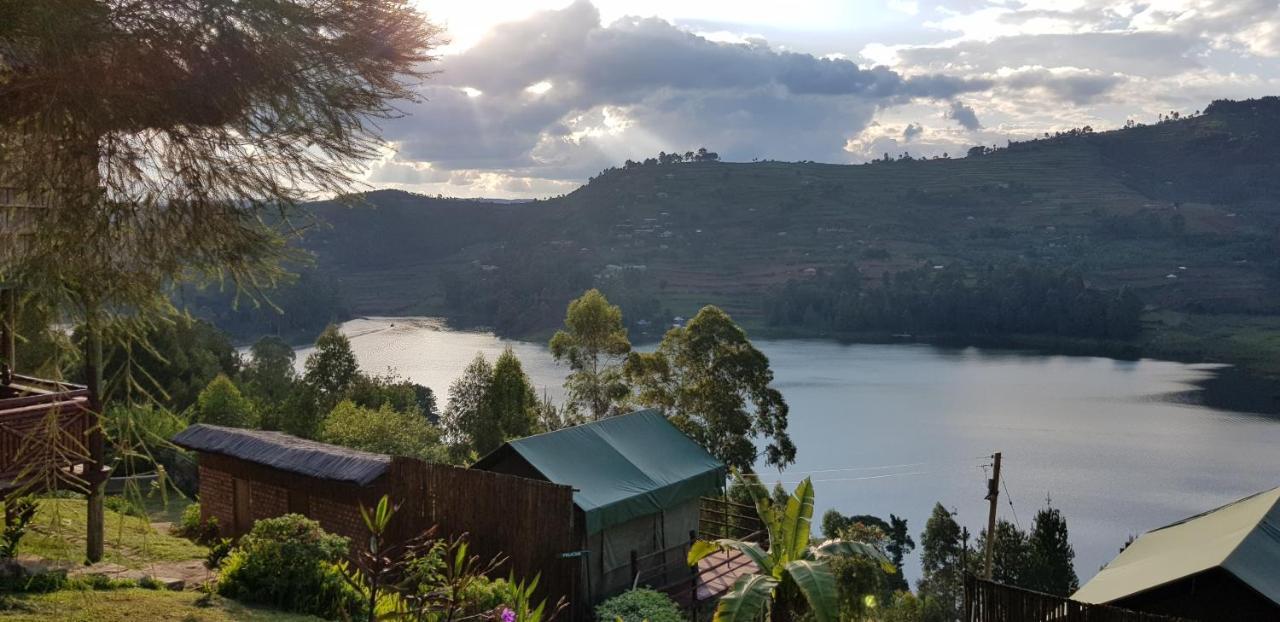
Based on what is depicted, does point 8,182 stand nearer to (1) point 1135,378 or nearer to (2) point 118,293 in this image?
(2) point 118,293

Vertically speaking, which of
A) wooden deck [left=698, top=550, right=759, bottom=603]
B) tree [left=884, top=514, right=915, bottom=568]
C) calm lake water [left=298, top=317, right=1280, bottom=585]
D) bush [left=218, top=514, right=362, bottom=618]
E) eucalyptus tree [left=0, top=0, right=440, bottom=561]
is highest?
eucalyptus tree [left=0, top=0, right=440, bottom=561]

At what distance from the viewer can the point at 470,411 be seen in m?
21.9

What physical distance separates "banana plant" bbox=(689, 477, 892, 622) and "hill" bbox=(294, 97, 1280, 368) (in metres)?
58.2

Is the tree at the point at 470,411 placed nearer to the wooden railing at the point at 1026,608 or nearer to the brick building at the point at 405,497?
the brick building at the point at 405,497

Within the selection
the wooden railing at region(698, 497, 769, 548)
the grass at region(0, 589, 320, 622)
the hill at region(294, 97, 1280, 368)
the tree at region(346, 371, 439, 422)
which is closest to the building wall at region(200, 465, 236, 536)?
the grass at region(0, 589, 320, 622)

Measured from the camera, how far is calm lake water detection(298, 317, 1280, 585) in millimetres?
32562

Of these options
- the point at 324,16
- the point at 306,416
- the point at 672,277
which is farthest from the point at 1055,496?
the point at 672,277

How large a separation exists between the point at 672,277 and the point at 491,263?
19.7m

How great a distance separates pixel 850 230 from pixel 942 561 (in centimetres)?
8391

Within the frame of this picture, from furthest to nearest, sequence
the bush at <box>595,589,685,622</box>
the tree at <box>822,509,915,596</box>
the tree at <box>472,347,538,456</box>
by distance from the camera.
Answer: the tree at <box>472,347,538,456</box> → the tree at <box>822,509,915,596</box> → the bush at <box>595,589,685,622</box>

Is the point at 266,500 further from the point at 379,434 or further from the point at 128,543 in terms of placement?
the point at 379,434

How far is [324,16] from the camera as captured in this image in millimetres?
4477

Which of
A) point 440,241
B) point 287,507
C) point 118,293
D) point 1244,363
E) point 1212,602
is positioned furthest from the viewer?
point 440,241

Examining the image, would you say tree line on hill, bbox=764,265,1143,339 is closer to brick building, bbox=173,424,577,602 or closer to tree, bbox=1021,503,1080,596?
tree, bbox=1021,503,1080,596
